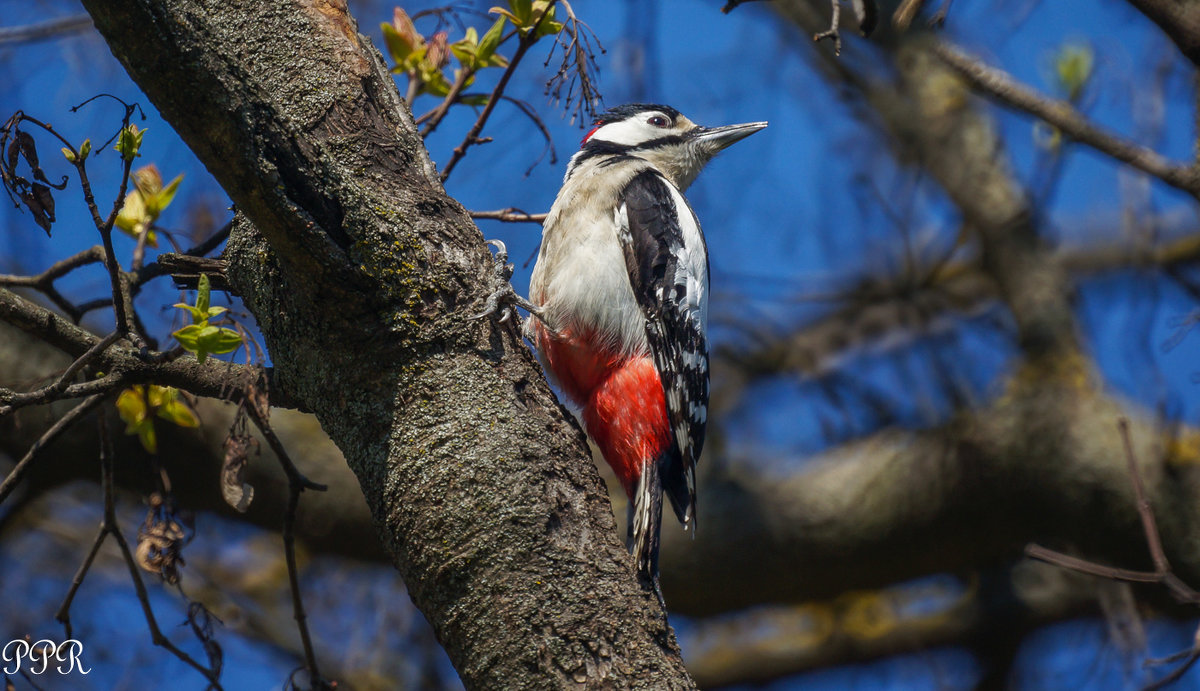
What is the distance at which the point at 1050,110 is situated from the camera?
3199 millimetres

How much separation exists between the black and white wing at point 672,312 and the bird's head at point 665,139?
85 cm

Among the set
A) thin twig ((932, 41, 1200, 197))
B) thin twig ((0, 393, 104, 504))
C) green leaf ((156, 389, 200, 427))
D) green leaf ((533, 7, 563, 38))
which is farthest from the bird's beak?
thin twig ((0, 393, 104, 504))

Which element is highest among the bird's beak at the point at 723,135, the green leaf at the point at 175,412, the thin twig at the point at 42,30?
the thin twig at the point at 42,30

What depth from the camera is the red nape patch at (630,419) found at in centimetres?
334

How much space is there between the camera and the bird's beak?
181 inches

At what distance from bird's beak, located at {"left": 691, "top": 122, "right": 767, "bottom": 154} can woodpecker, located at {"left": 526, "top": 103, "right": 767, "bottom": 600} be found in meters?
0.86

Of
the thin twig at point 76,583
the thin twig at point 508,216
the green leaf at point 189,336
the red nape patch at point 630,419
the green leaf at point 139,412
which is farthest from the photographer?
the red nape patch at point 630,419

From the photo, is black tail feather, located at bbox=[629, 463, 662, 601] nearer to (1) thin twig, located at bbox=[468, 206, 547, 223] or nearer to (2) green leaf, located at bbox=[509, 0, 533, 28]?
(1) thin twig, located at bbox=[468, 206, 547, 223]

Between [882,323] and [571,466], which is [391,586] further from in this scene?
[882,323]

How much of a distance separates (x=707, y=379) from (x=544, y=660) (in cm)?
212

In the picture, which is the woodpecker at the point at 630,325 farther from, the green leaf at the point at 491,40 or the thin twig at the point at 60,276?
the thin twig at the point at 60,276

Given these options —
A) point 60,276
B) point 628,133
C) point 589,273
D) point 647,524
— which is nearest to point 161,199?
point 60,276

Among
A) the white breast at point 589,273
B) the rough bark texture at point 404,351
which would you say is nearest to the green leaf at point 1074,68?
the white breast at point 589,273

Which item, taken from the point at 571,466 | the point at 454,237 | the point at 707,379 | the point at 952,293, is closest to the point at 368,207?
the point at 454,237
